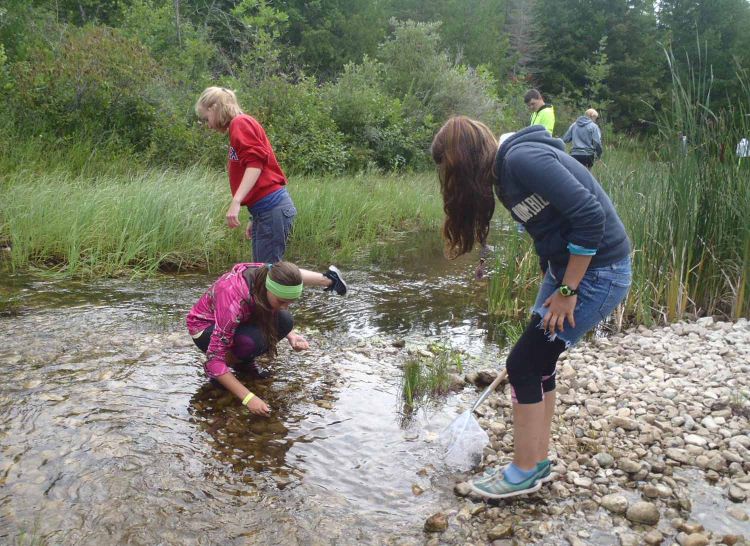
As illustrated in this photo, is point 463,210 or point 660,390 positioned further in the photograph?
point 660,390

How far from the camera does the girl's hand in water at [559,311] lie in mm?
2479

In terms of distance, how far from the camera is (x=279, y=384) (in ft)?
14.0

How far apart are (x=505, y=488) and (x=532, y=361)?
0.64 meters

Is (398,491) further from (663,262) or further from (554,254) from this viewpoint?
(663,262)

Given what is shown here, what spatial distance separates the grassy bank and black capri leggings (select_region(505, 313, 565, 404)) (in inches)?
208

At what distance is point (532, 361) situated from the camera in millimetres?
2643

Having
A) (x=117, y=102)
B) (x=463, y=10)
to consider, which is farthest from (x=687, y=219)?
(x=463, y=10)

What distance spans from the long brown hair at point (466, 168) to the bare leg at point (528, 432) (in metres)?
0.79

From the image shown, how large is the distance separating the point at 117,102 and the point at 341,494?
11233mm

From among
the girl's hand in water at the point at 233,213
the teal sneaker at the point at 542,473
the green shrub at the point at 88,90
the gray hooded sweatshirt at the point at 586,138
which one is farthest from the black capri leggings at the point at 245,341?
the green shrub at the point at 88,90

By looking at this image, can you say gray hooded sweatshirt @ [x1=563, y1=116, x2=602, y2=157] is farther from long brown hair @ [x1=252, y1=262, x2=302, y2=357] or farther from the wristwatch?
the wristwatch

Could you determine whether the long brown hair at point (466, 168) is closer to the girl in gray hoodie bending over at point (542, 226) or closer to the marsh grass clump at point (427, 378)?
the girl in gray hoodie bending over at point (542, 226)

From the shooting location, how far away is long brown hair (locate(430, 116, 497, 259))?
2566 millimetres

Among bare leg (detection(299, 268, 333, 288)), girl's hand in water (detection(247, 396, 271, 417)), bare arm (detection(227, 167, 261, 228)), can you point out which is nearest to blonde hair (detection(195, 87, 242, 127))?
bare arm (detection(227, 167, 261, 228))
